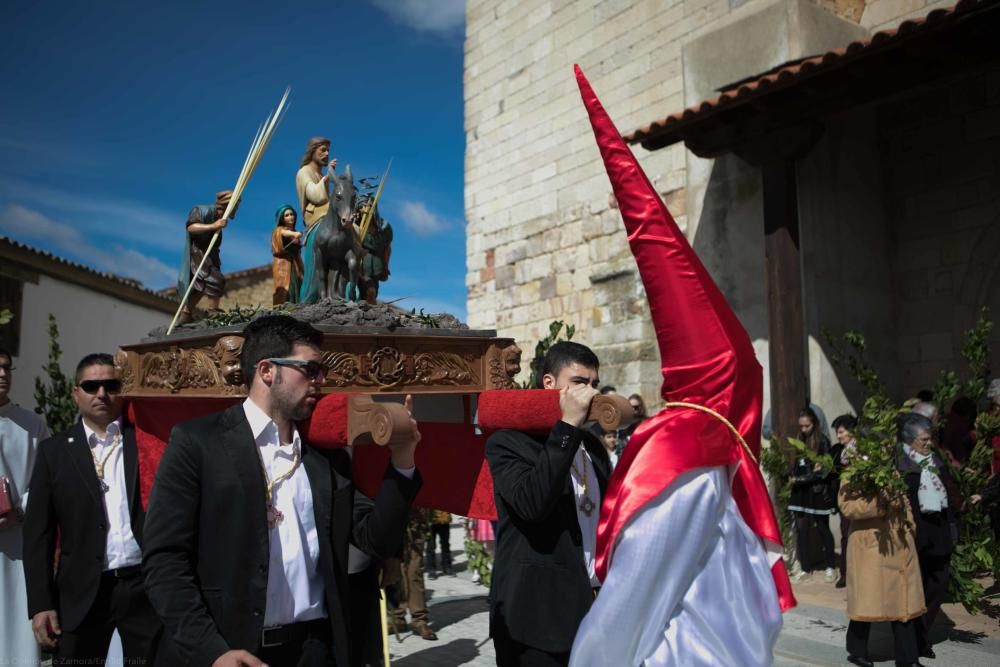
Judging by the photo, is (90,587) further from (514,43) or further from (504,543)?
(514,43)

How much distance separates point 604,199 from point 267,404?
342 inches

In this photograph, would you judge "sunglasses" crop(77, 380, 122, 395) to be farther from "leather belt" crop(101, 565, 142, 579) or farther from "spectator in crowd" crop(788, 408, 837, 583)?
"spectator in crowd" crop(788, 408, 837, 583)

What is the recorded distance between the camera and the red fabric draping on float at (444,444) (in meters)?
2.62

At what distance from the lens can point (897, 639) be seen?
15.9ft

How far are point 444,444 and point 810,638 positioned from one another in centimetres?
372

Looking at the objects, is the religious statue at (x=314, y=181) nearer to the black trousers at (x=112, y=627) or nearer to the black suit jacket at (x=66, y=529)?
the black suit jacket at (x=66, y=529)

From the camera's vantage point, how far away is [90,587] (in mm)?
3221

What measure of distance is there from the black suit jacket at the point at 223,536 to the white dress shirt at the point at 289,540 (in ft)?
0.10

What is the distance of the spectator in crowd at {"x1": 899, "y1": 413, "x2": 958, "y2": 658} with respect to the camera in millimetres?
5133

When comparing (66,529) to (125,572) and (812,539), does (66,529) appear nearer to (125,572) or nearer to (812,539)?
(125,572)

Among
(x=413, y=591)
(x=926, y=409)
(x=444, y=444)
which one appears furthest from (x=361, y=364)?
(x=926, y=409)

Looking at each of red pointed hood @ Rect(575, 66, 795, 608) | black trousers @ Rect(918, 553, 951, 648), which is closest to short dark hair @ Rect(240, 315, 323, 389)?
red pointed hood @ Rect(575, 66, 795, 608)

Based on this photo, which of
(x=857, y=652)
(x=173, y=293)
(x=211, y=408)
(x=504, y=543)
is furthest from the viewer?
(x=173, y=293)

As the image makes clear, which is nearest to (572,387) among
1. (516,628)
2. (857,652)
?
(516,628)
